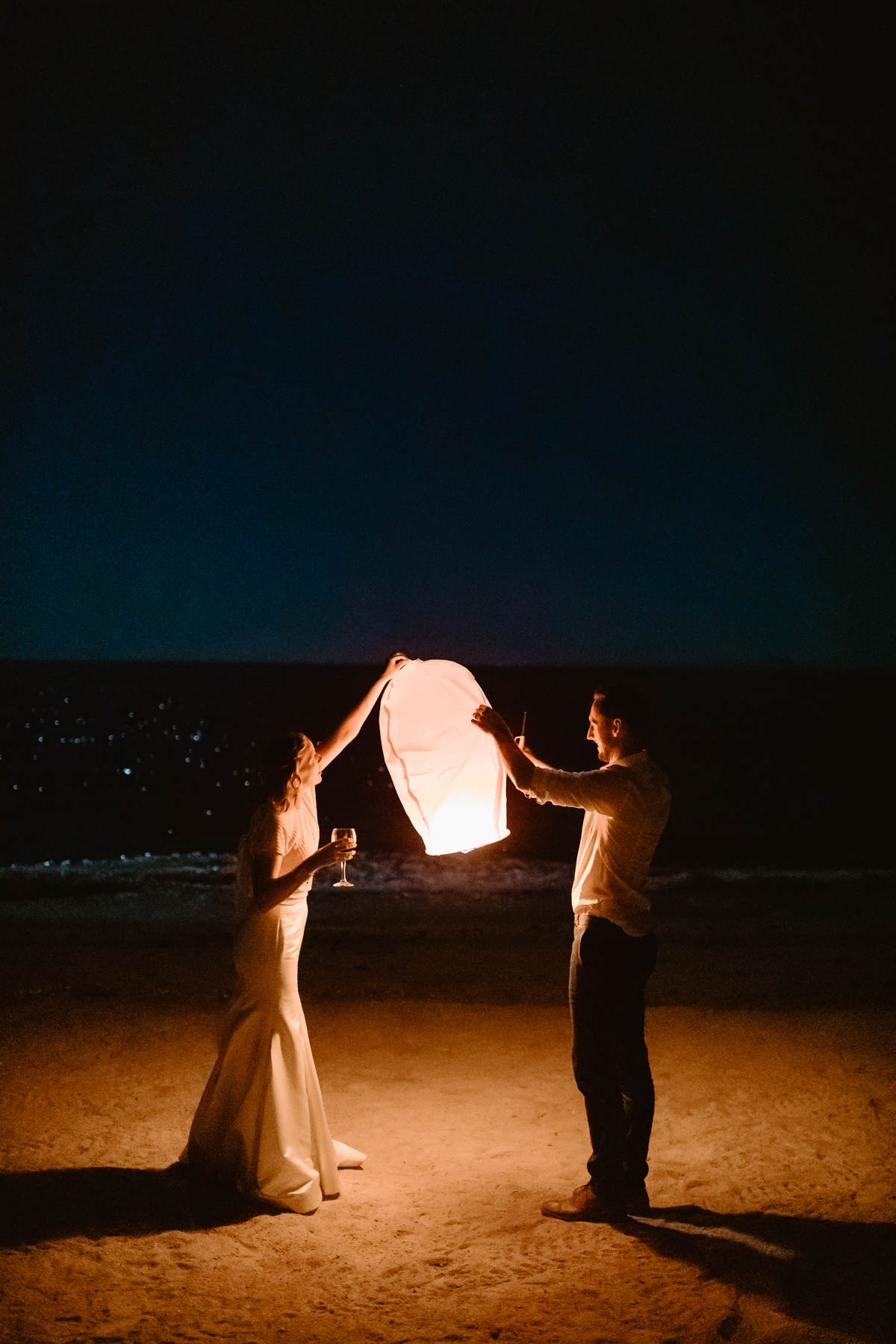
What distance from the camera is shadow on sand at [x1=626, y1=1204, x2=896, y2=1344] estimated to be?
404 cm

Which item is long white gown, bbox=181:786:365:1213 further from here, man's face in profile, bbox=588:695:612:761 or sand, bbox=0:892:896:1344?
man's face in profile, bbox=588:695:612:761

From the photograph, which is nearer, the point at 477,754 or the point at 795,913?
the point at 477,754

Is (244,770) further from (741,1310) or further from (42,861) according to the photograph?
(741,1310)

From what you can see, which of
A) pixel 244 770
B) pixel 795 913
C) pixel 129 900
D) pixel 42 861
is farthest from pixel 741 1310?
pixel 244 770

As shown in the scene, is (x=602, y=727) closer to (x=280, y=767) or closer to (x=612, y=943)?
(x=612, y=943)


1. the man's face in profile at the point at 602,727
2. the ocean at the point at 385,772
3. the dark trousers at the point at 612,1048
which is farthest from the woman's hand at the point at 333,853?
the ocean at the point at 385,772

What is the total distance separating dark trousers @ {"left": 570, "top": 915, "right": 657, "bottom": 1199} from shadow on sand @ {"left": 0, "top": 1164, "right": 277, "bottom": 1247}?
165 centimetres

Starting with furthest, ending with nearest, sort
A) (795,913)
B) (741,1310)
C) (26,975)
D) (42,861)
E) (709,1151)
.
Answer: (42,861)
(795,913)
(26,975)
(709,1151)
(741,1310)

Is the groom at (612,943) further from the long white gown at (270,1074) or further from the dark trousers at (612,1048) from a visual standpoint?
the long white gown at (270,1074)

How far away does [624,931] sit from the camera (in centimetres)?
479

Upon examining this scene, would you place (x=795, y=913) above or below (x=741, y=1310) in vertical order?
below

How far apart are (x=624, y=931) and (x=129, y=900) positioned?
13689 mm

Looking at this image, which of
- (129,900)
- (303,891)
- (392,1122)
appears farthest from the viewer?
(129,900)

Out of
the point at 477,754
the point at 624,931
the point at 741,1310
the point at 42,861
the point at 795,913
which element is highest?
the point at 477,754
